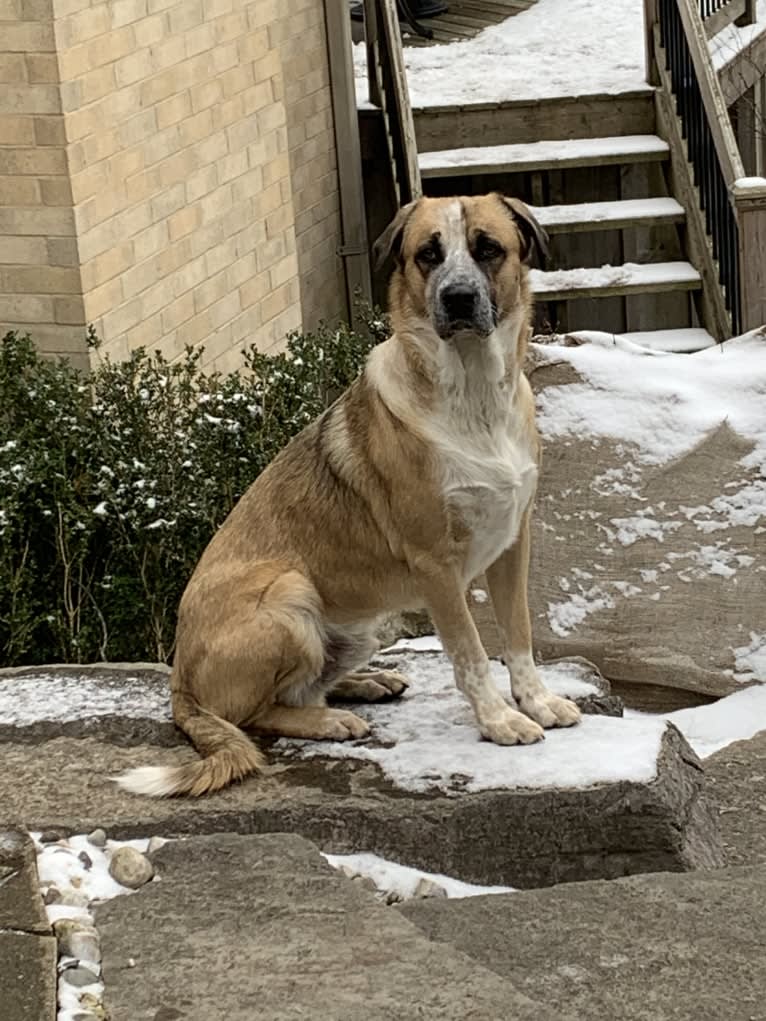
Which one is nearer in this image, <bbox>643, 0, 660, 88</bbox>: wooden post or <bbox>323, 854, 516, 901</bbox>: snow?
<bbox>323, 854, 516, 901</bbox>: snow

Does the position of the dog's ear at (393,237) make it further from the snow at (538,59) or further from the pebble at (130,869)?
the snow at (538,59)

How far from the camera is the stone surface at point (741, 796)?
4426mm

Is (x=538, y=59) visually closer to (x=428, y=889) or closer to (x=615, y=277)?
(x=615, y=277)

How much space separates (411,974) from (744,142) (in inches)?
414

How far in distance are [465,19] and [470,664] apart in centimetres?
975

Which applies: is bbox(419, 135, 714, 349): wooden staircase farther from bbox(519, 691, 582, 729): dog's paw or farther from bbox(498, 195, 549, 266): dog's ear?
bbox(498, 195, 549, 266): dog's ear

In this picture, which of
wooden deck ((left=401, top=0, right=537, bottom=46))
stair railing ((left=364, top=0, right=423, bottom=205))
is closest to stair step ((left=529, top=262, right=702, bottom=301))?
stair railing ((left=364, top=0, right=423, bottom=205))

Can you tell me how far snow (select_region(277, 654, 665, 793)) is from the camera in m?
4.05

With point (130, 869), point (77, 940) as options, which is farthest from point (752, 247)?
point (77, 940)

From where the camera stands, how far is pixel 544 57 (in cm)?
1133

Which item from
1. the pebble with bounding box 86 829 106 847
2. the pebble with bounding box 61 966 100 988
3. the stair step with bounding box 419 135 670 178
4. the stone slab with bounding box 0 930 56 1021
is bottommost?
the pebble with bounding box 86 829 106 847

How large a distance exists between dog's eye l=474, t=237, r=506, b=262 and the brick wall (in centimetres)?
343

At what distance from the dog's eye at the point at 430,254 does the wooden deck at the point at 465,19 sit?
8.73 m

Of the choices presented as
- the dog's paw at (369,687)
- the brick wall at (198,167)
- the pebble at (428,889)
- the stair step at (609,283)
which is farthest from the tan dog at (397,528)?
the stair step at (609,283)
